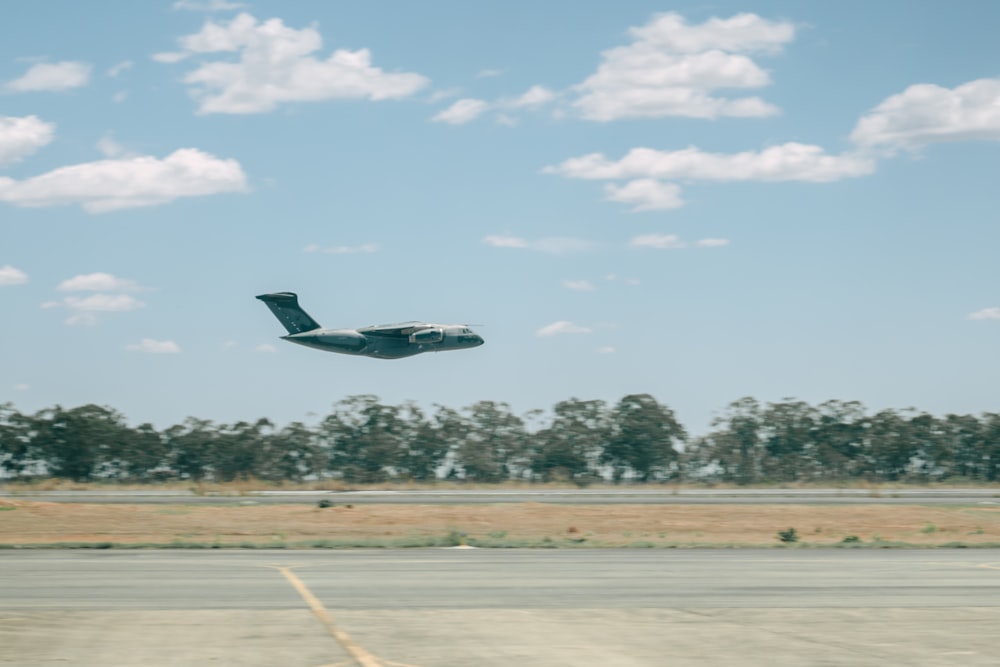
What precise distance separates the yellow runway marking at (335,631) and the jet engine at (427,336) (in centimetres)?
4058

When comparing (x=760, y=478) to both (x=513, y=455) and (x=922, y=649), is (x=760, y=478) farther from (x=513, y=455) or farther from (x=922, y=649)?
(x=922, y=649)

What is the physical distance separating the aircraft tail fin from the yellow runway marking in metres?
44.6

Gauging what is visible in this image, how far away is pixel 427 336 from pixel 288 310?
9.05m

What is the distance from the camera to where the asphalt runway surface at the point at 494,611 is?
1580cm

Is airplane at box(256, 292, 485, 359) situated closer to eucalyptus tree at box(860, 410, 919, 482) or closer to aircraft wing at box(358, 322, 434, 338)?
aircraft wing at box(358, 322, 434, 338)

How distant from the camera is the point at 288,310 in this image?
68312 mm

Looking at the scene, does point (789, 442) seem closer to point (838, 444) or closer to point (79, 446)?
point (838, 444)

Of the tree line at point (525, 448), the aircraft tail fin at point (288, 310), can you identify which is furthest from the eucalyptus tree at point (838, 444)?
the aircraft tail fin at point (288, 310)

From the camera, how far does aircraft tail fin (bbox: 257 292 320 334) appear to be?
68150 millimetres

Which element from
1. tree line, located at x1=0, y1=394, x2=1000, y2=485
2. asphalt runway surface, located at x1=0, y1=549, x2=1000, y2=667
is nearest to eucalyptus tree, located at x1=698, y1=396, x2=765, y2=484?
tree line, located at x1=0, y1=394, x2=1000, y2=485

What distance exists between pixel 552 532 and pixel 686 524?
21.7 feet

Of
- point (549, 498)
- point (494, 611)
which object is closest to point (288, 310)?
point (549, 498)

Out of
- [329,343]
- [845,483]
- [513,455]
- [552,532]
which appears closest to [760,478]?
[845,483]

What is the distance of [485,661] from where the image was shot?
603 inches
